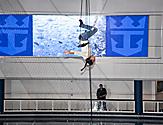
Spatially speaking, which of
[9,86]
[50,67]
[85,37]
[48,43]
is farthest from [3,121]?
[85,37]

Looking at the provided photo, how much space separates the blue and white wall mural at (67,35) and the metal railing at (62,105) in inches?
44.8

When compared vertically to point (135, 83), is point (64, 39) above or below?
above

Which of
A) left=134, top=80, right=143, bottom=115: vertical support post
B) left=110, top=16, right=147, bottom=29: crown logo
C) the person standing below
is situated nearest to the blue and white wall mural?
left=110, top=16, right=147, bottom=29: crown logo

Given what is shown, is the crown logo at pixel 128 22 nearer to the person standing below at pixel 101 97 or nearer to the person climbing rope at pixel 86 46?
the person climbing rope at pixel 86 46

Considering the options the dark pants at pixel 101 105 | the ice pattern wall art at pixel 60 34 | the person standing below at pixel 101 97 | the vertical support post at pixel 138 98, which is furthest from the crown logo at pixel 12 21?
the vertical support post at pixel 138 98

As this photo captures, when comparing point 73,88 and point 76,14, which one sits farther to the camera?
point 73,88

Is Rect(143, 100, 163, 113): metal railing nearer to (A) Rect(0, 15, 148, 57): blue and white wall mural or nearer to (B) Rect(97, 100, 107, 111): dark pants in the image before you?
(B) Rect(97, 100, 107, 111): dark pants

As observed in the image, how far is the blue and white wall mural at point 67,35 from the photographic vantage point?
6387 millimetres

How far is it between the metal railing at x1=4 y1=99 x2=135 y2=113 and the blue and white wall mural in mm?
1139

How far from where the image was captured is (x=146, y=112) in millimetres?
6699

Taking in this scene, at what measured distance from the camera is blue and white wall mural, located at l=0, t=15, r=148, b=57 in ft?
21.0

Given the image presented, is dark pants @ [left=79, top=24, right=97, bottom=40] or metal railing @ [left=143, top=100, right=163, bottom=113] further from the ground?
dark pants @ [left=79, top=24, right=97, bottom=40]

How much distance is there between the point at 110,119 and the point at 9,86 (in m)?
2.55

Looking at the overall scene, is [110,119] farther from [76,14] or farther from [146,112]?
[76,14]
